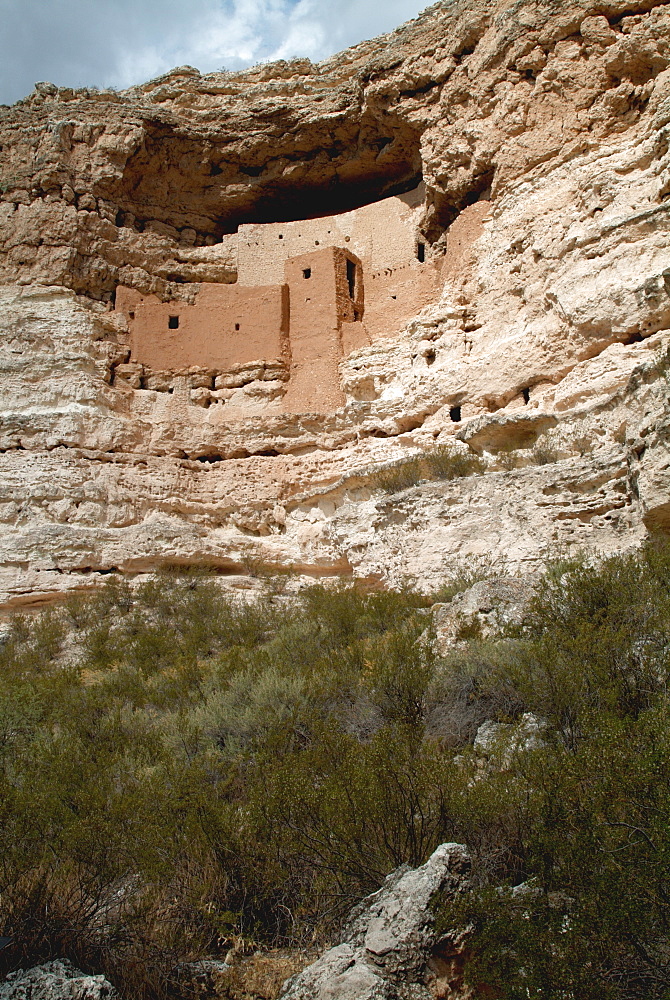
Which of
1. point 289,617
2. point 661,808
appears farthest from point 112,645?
point 661,808

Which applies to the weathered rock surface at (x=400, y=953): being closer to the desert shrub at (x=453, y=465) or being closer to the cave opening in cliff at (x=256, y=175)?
the desert shrub at (x=453, y=465)

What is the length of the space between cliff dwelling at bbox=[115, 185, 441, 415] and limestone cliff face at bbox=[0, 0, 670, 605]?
15 centimetres

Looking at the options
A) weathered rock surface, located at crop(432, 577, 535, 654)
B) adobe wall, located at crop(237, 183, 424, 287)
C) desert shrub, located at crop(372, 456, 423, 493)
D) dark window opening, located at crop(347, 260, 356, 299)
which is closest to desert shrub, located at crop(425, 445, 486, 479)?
desert shrub, located at crop(372, 456, 423, 493)

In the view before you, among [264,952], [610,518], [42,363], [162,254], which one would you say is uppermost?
[162,254]

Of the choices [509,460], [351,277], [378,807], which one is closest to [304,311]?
[351,277]

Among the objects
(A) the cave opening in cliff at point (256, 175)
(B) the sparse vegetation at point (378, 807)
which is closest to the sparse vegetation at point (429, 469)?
(B) the sparse vegetation at point (378, 807)

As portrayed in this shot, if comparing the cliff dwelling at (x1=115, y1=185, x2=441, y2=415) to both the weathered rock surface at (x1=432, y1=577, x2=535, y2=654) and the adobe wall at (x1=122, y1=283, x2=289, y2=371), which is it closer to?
the adobe wall at (x1=122, y1=283, x2=289, y2=371)

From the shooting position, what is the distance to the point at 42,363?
552 inches

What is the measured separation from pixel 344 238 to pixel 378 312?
221 cm

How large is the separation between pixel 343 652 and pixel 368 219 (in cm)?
1053

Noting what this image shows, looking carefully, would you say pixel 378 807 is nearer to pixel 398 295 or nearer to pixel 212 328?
pixel 398 295

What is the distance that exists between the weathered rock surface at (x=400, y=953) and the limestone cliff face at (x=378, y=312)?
499 cm

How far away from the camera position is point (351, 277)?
595 inches

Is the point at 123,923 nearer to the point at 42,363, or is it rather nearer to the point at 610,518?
the point at 610,518
